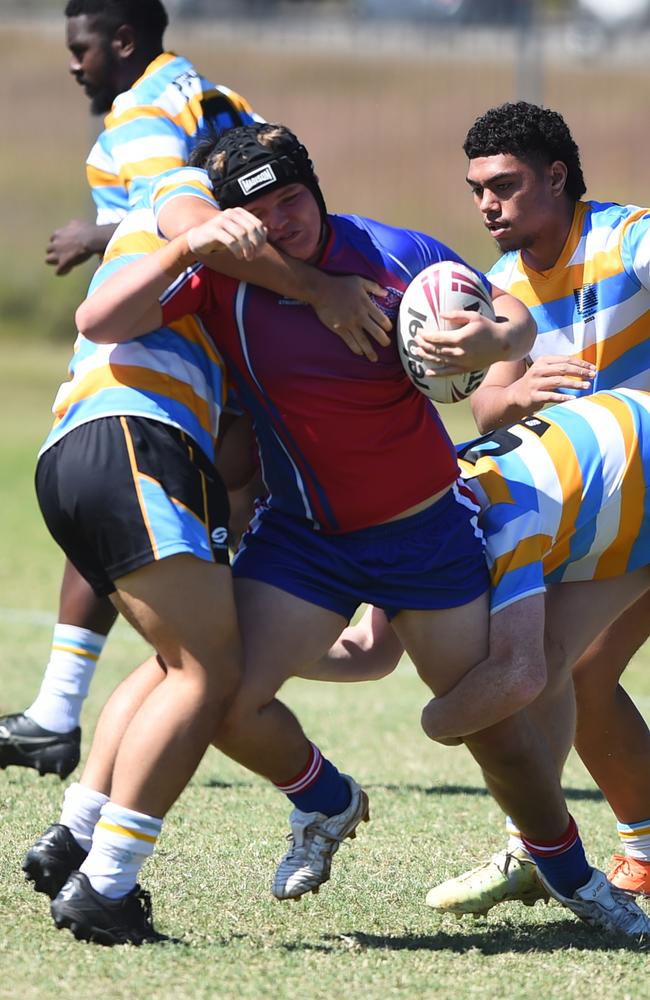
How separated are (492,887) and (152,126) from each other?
9.96 feet

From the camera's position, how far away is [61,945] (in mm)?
3754

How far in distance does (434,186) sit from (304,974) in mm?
19394

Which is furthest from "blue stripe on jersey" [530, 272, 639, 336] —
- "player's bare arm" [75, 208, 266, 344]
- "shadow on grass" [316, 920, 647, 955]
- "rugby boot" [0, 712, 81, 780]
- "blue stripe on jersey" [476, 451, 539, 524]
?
"rugby boot" [0, 712, 81, 780]

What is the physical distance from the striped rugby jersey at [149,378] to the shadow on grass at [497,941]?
4.21ft

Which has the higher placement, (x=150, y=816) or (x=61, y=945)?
(x=150, y=816)

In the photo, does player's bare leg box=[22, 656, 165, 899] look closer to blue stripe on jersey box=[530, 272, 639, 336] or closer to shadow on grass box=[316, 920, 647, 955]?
shadow on grass box=[316, 920, 647, 955]

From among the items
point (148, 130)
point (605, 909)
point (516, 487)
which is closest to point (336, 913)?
point (605, 909)

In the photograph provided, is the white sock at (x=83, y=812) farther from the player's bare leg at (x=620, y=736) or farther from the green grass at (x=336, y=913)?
the player's bare leg at (x=620, y=736)

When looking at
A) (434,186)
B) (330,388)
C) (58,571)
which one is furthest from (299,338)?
(434,186)

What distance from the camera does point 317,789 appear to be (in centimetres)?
413

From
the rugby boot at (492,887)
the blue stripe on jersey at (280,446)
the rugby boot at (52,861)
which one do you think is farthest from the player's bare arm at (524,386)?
the rugby boot at (52,861)

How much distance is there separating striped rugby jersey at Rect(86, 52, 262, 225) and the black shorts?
208 cm

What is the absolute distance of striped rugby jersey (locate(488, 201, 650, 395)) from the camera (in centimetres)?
457

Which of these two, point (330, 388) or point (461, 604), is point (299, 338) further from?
point (461, 604)
